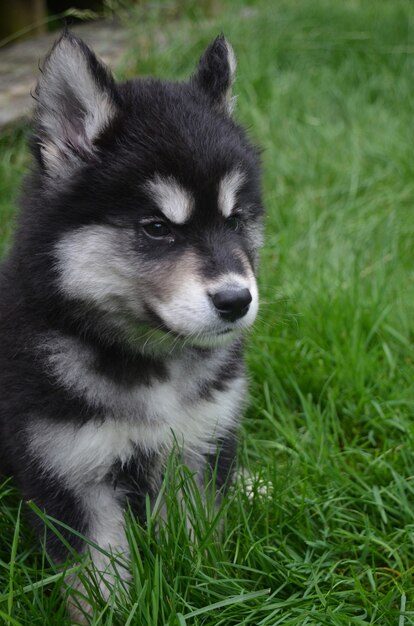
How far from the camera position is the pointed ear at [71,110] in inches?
105

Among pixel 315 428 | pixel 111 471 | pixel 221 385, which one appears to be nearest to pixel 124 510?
pixel 111 471

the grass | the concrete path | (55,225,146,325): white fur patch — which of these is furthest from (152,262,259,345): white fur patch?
the concrete path

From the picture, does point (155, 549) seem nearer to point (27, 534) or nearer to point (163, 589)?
point (163, 589)

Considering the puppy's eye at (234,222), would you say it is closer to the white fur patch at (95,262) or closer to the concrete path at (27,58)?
the white fur patch at (95,262)

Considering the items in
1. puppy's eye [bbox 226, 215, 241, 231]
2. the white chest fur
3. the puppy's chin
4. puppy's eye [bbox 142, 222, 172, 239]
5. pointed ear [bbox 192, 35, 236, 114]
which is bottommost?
the white chest fur

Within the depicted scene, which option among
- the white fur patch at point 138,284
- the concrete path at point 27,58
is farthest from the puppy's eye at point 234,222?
the concrete path at point 27,58

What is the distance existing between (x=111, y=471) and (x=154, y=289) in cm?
68

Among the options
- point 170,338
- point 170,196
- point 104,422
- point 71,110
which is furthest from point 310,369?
point 71,110

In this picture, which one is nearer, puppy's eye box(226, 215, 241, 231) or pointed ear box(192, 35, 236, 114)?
puppy's eye box(226, 215, 241, 231)

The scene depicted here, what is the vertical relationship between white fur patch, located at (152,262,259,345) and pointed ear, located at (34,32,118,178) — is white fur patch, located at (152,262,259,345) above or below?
below

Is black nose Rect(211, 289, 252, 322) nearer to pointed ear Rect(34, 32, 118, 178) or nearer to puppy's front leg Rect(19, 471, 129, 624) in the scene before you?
pointed ear Rect(34, 32, 118, 178)

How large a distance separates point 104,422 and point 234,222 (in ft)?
2.61

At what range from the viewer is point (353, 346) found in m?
3.98

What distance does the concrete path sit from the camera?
578 cm
